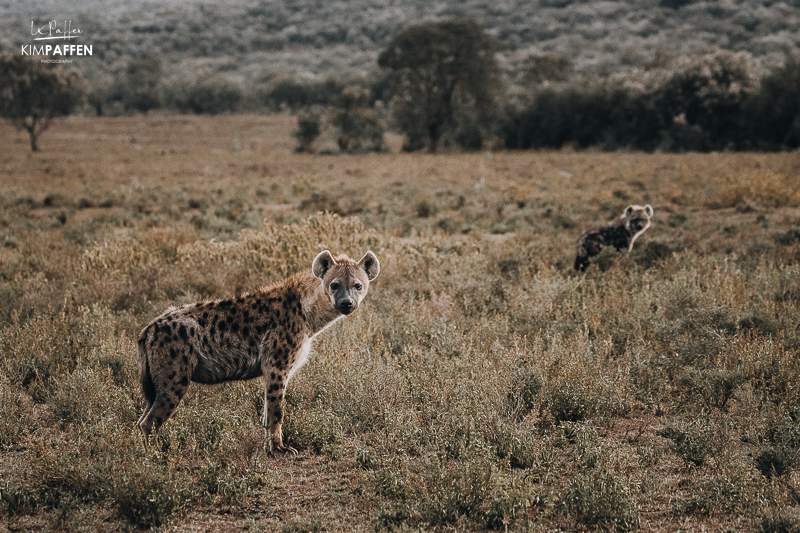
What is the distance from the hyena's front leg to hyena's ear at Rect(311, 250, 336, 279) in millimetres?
838

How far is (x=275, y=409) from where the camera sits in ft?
14.9

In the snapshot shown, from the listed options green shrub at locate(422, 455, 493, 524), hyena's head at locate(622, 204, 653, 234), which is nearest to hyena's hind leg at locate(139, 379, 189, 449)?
green shrub at locate(422, 455, 493, 524)

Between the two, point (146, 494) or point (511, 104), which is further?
point (511, 104)

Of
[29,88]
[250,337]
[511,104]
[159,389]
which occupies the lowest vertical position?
[159,389]

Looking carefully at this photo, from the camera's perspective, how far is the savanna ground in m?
3.84

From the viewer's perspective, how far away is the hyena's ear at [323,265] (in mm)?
4598

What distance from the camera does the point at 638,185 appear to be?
20.2 metres

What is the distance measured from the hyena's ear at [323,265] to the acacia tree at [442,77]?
129ft

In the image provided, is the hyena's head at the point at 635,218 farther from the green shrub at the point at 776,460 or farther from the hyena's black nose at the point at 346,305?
the hyena's black nose at the point at 346,305

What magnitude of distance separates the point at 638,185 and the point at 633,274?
1272 centimetres

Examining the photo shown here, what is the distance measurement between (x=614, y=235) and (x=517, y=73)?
77.8 metres
